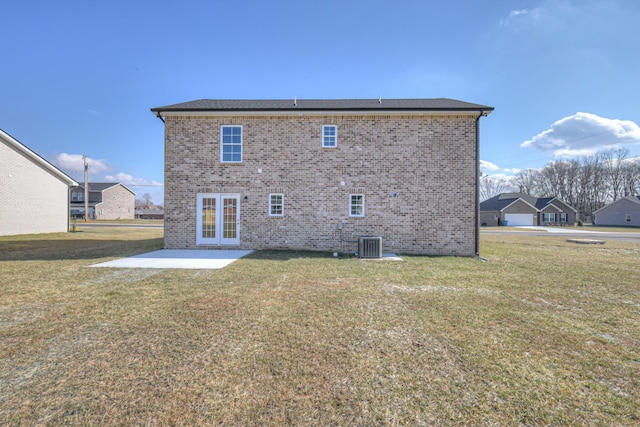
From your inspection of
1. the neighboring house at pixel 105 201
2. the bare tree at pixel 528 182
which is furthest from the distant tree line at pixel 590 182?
the neighboring house at pixel 105 201

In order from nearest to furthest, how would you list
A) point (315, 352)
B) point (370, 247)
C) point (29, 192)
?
point (315, 352), point (370, 247), point (29, 192)

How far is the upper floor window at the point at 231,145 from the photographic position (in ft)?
36.8

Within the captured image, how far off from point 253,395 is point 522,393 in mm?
2605

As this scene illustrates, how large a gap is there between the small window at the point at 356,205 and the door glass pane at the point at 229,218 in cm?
488

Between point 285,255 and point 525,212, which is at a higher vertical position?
point 525,212

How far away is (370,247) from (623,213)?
60391mm

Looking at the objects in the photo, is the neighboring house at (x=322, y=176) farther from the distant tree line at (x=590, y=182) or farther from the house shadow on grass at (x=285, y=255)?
the distant tree line at (x=590, y=182)

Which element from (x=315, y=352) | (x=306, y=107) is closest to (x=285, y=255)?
(x=306, y=107)

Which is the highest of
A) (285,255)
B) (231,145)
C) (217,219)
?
(231,145)

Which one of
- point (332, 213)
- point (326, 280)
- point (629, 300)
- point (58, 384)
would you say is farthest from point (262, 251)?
point (629, 300)

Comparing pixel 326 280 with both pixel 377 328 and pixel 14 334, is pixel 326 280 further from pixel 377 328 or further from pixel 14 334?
pixel 14 334

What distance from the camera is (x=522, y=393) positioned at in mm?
2578

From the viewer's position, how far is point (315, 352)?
3.24 m

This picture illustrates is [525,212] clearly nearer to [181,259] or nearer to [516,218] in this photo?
[516,218]
